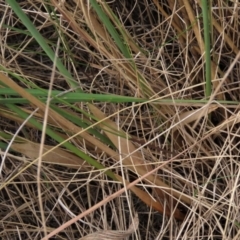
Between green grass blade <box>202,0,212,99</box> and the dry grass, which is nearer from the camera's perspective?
green grass blade <box>202,0,212,99</box>

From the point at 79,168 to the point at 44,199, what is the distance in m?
0.12

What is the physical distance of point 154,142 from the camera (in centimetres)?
72

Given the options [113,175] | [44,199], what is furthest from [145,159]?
[44,199]

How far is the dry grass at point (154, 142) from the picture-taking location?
2.22ft

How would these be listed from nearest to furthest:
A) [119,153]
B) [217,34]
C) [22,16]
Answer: [22,16], [119,153], [217,34]

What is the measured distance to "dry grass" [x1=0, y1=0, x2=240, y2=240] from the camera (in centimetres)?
68

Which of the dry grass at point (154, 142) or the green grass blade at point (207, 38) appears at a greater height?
the green grass blade at point (207, 38)

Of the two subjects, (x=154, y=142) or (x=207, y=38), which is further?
(x=154, y=142)

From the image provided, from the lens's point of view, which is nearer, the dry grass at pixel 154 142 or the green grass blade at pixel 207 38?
the green grass blade at pixel 207 38

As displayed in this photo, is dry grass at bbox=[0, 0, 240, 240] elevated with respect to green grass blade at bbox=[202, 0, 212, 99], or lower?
lower

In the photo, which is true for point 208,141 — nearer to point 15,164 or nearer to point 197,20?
point 197,20

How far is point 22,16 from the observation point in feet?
1.61

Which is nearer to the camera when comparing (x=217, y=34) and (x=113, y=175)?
(x=113, y=175)

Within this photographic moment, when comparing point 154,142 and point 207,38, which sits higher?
point 207,38
